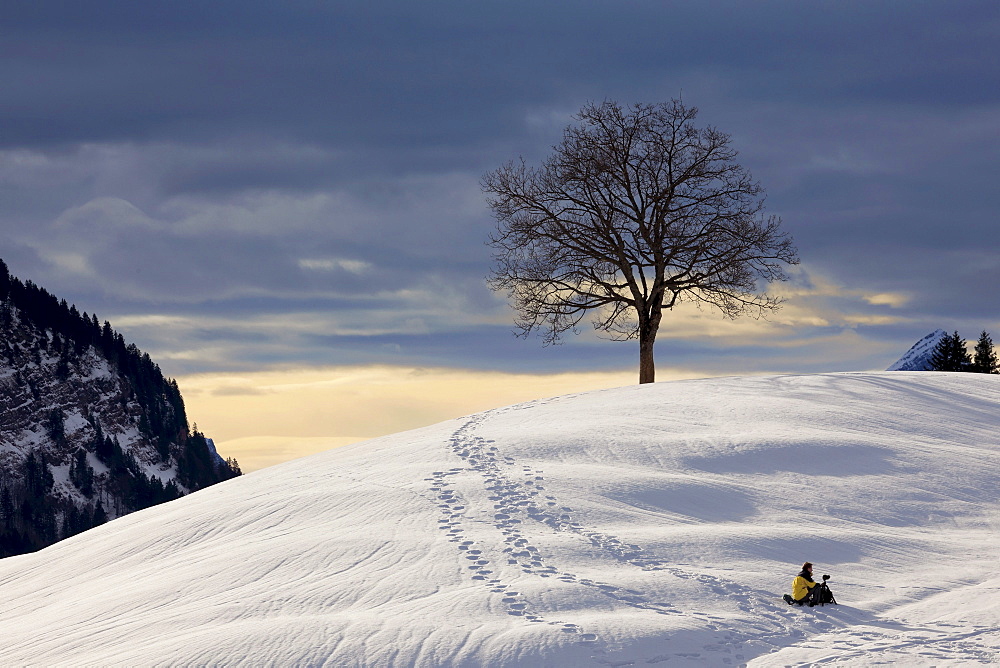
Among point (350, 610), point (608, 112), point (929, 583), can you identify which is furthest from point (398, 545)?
point (608, 112)

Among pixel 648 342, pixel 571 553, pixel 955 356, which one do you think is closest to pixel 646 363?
pixel 648 342

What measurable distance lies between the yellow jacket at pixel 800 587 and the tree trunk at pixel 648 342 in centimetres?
1892

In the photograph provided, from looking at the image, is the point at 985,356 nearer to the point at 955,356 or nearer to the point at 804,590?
the point at 955,356

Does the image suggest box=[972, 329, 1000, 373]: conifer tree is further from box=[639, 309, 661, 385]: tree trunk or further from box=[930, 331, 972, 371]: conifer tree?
box=[639, 309, 661, 385]: tree trunk

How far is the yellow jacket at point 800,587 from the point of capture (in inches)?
554

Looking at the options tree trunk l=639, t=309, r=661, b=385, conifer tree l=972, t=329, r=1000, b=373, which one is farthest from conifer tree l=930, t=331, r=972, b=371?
tree trunk l=639, t=309, r=661, b=385

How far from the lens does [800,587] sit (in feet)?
46.2

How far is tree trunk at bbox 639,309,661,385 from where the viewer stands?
33.0 meters

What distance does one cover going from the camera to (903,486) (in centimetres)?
1967

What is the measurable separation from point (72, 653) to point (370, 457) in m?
10.1

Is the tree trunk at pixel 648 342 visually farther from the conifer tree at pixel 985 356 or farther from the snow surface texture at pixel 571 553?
the conifer tree at pixel 985 356

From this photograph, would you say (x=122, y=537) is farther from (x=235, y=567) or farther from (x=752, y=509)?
(x=752, y=509)

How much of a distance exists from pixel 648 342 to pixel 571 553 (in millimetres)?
18512

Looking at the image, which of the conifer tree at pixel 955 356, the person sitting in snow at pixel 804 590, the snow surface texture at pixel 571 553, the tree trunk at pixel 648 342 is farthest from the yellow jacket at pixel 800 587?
the conifer tree at pixel 955 356
